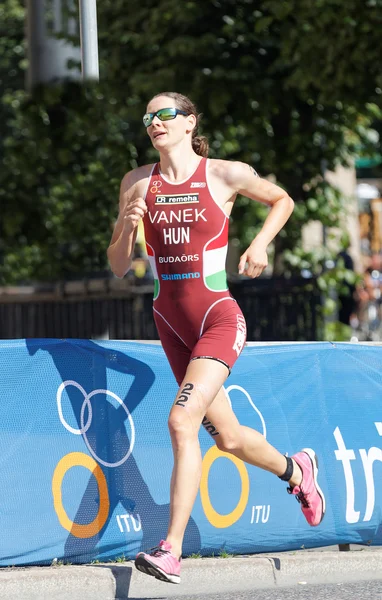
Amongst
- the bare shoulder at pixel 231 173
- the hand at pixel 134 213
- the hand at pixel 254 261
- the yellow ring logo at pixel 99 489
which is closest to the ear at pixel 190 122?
the bare shoulder at pixel 231 173

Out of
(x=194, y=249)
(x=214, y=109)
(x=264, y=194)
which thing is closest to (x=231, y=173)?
(x=264, y=194)

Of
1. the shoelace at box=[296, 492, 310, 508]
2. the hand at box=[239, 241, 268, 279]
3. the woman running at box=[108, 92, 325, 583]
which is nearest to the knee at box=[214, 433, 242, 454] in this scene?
the woman running at box=[108, 92, 325, 583]

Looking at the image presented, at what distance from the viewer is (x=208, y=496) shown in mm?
6594

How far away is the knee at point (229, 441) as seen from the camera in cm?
590

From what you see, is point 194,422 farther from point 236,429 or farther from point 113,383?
point 113,383

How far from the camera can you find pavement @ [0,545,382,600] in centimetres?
566

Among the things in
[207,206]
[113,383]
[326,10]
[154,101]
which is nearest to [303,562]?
[113,383]

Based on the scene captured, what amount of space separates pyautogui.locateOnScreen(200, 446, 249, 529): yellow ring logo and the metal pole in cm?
247

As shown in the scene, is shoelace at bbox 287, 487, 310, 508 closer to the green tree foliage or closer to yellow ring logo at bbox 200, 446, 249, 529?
yellow ring logo at bbox 200, 446, 249, 529

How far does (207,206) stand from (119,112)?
9.48m

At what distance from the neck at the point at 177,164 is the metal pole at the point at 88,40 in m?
1.65

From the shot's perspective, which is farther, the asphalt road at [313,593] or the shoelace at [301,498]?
the shoelace at [301,498]

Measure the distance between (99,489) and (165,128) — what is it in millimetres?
1868

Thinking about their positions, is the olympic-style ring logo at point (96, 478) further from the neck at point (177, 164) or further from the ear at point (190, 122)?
the ear at point (190, 122)
